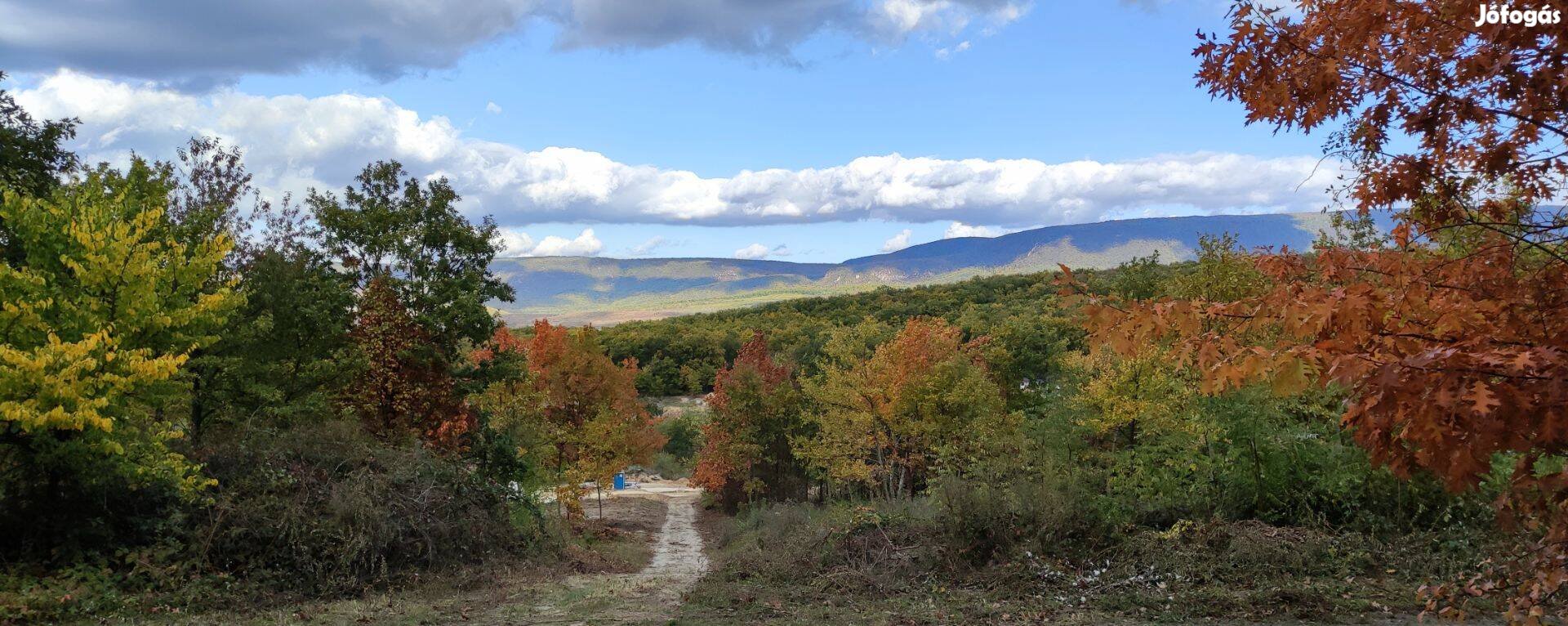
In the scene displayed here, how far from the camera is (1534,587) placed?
4.57 meters

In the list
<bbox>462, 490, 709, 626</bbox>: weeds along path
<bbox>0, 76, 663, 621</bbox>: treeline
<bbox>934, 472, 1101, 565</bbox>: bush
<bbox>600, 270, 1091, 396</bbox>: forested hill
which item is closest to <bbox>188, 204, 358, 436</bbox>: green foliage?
<bbox>0, 76, 663, 621</bbox>: treeline

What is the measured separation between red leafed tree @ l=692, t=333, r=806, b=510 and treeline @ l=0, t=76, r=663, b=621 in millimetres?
12053

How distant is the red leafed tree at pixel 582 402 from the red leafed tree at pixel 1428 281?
2755cm

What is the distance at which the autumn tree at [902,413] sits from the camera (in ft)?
93.7

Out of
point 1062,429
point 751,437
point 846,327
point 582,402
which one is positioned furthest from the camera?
point 846,327

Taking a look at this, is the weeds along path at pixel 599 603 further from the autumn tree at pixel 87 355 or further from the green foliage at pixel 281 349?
the green foliage at pixel 281 349

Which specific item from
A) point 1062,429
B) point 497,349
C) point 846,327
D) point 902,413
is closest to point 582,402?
point 497,349

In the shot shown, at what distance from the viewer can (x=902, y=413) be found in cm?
2947

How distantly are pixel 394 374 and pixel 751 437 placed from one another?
1732 centimetres

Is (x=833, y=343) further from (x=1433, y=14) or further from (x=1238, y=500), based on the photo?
(x=1433, y=14)

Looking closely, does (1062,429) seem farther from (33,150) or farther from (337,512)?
(33,150)

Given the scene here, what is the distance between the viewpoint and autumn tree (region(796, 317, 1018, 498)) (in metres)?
28.5

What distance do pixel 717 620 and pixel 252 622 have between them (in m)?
5.34

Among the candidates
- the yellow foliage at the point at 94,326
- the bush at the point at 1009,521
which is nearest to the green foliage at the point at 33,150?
the yellow foliage at the point at 94,326
